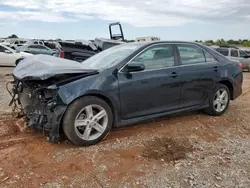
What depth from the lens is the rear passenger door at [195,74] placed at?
550 cm

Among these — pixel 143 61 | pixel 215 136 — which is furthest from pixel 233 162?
pixel 143 61

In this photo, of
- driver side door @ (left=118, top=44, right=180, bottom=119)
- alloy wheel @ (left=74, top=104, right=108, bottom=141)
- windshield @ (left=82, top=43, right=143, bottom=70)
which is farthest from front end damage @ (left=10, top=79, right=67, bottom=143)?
driver side door @ (left=118, top=44, right=180, bottom=119)

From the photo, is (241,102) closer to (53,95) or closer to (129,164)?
(129,164)

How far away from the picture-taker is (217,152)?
4.36m

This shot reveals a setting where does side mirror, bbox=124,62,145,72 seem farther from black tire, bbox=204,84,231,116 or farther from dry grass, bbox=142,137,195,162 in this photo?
black tire, bbox=204,84,231,116

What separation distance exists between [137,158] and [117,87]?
117 cm

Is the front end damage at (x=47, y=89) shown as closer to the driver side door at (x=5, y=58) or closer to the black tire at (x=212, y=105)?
the black tire at (x=212, y=105)

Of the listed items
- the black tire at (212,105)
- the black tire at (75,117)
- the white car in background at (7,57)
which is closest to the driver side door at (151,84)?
the black tire at (75,117)

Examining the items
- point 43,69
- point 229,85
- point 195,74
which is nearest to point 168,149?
point 195,74

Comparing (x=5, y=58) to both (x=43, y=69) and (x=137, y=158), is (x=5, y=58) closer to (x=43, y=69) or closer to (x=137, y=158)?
(x=43, y=69)

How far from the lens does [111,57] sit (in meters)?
5.20

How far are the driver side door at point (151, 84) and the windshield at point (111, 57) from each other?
0.20 metres

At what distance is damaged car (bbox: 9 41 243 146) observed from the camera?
424 centimetres

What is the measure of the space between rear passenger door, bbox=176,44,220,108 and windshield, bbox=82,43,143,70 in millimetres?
945
